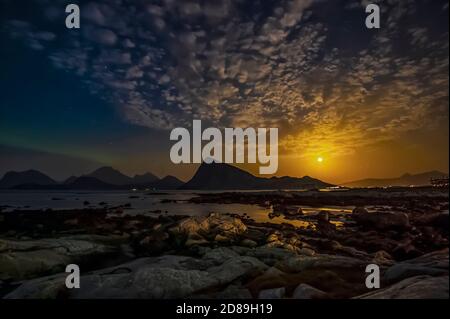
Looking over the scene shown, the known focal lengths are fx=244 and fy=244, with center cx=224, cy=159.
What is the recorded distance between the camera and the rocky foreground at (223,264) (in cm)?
714

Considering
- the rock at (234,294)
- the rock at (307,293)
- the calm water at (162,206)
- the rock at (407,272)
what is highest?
the rock at (407,272)

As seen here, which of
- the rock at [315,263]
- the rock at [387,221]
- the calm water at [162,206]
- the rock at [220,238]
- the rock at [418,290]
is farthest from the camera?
the calm water at [162,206]

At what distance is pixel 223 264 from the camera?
9508mm

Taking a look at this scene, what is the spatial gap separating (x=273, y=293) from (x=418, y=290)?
3.50 meters

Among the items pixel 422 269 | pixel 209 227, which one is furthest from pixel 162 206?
pixel 422 269

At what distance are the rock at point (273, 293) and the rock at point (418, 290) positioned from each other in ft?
6.55

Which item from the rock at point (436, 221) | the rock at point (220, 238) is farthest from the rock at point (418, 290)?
the rock at point (436, 221)

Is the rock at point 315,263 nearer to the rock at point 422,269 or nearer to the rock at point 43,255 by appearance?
the rock at point 422,269

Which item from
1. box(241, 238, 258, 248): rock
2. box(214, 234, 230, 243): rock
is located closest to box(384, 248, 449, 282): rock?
box(241, 238, 258, 248): rock

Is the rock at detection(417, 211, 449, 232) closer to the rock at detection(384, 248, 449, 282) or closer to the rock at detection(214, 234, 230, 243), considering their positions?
the rock at detection(384, 248, 449, 282)

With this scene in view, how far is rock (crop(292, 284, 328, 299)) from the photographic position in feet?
21.7

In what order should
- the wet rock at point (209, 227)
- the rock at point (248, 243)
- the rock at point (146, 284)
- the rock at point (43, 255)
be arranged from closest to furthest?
1. the rock at point (146, 284)
2. the rock at point (43, 255)
3. the rock at point (248, 243)
4. the wet rock at point (209, 227)
